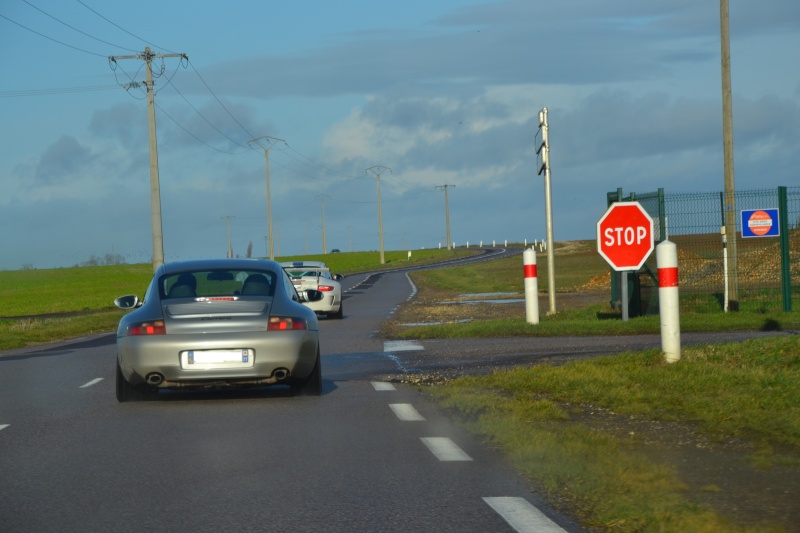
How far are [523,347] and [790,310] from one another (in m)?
7.79

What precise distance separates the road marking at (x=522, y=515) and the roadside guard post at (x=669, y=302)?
22.8 ft

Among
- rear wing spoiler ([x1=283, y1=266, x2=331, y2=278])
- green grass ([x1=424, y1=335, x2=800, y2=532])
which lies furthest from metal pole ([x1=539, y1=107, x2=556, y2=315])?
green grass ([x1=424, y1=335, x2=800, y2=532])

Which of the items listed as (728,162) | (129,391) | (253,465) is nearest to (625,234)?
(728,162)

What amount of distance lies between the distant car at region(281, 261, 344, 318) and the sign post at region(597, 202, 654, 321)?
8940mm

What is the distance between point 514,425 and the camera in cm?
931

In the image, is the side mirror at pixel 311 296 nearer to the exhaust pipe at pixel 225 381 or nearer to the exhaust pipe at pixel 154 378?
the exhaust pipe at pixel 225 381

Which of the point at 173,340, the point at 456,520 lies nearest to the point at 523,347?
the point at 173,340

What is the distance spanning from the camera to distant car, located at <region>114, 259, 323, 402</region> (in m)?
11.5

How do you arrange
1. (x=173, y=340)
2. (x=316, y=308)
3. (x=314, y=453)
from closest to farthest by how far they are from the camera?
1. (x=314, y=453)
2. (x=173, y=340)
3. (x=316, y=308)

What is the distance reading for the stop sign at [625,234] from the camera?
1972 centimetres

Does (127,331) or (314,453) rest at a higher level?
(127,331)

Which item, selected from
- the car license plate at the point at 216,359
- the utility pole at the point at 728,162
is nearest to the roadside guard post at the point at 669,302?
the car license plate at the point at 216,359

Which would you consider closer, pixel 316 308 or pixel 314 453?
pixel 314 453

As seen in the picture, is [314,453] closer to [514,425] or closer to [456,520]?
[514,425]
